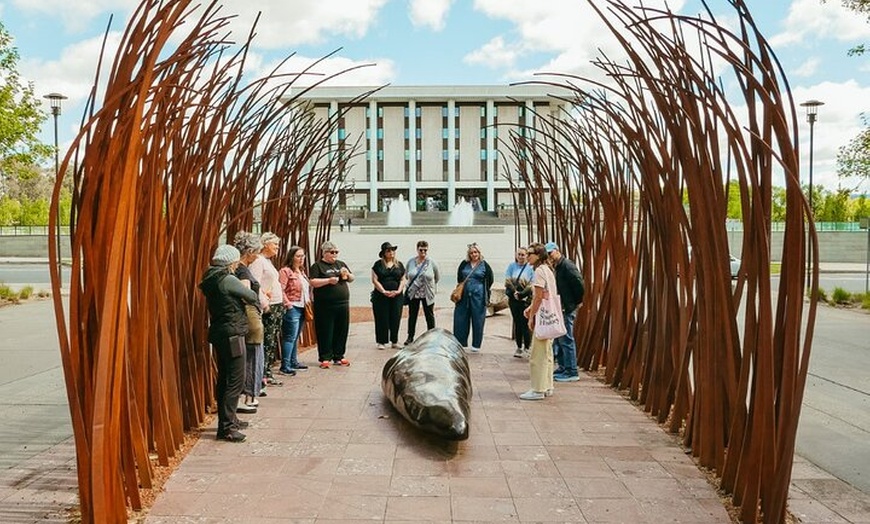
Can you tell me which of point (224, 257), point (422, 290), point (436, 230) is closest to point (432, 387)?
point (224, 257)

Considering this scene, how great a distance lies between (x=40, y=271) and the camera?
84.1 ft

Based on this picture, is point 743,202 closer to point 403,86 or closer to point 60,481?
point 60,481

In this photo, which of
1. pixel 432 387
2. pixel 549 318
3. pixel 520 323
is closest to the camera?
pixel 432 387

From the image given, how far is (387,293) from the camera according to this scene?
28.5 ft

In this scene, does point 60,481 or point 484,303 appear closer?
point 60,481

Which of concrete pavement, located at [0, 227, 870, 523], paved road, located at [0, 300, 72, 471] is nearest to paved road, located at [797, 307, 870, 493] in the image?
concrete pavement, located at [0, 227, 870, 523]

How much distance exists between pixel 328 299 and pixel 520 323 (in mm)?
2377

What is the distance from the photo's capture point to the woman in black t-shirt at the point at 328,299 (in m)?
7.75

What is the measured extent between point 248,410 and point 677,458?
3210mm

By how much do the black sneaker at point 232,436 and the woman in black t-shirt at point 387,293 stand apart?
3764 millimetres

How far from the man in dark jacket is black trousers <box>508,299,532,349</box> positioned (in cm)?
422

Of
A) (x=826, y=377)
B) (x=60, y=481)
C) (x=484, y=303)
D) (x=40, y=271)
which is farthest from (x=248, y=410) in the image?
(x=40, y=271)

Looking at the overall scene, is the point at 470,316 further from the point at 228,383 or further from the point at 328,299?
the point at 228,383

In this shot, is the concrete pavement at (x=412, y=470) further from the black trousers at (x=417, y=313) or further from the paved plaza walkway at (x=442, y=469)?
the black trousers at (x=417, y=313)
